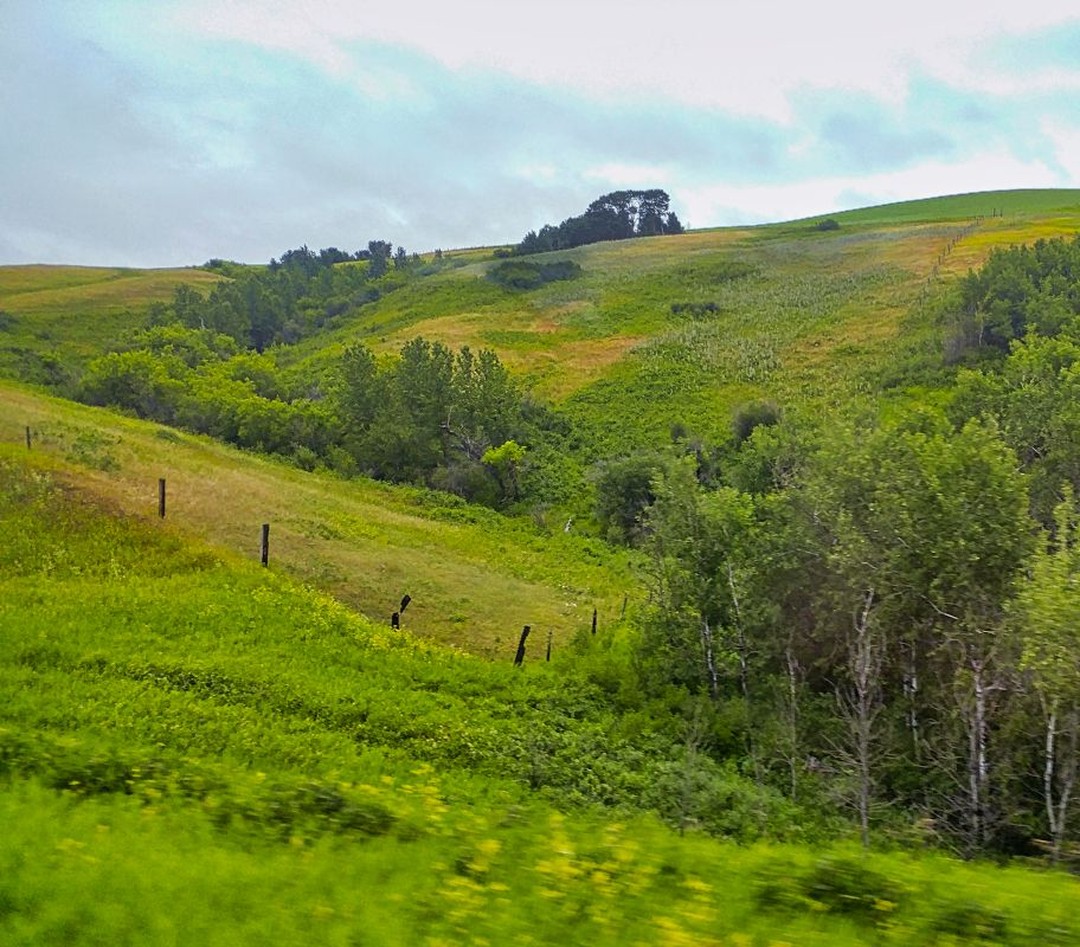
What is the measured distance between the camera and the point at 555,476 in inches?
2443

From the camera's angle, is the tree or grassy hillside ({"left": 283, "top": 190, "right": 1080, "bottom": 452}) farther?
grassy hillside ({"left": 283, "top": 190, "right": 1080, "bottom": 452})

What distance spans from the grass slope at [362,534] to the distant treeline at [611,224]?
95.6 meters

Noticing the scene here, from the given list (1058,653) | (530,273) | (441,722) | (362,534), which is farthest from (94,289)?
(1058,653)

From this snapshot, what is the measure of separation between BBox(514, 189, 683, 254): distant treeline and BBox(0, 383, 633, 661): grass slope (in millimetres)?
95578

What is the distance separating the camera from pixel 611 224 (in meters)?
148

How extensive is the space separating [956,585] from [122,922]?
675 inches

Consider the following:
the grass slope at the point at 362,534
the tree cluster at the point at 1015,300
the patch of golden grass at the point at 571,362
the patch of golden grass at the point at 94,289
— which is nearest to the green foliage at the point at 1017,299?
the tree cluster at the point at 1015,300

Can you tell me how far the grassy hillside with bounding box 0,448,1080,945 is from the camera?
243 inches

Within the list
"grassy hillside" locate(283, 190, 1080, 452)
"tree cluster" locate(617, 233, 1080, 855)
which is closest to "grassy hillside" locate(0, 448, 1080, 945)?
"tree cluster" locate(617, 233, 1080, 855)

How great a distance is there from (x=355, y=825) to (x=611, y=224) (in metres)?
148

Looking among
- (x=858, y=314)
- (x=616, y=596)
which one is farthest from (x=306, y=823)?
(x=858, y=314)

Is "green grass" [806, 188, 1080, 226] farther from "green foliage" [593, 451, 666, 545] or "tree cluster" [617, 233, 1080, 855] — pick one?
"tree cluster" [617, 233, 1080, 855]

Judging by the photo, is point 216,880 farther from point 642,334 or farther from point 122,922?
point 642,334

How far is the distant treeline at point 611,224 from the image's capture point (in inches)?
5625
